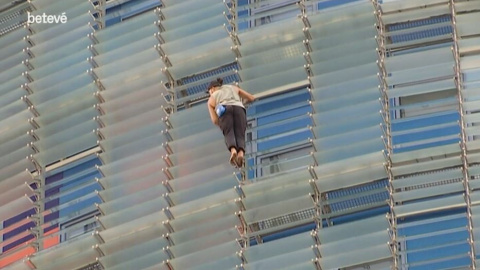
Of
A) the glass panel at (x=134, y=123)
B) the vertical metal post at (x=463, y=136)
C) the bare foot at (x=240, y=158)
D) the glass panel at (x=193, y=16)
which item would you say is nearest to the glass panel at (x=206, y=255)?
the bare foot at (x=240, y=158)

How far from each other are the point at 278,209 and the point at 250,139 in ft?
3.85

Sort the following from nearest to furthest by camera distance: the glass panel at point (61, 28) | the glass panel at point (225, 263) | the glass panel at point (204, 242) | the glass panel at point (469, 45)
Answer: the glass panel at point (225, 263) → the glass panel at point (204, 242) → the glass panel at point (469, 45) → the glass panel at point (61, 28)

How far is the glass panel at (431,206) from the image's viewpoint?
101 feet

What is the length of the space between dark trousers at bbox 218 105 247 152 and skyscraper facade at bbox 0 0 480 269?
1.86 ft

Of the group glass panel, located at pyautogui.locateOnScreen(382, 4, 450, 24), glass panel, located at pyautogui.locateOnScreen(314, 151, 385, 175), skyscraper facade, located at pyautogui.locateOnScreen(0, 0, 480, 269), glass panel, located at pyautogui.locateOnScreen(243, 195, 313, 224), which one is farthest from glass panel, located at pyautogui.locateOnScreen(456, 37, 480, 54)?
glass panel, located at pyautogui.locateOnScreen(243, 195, 313, 224)

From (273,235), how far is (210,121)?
1.67 metres

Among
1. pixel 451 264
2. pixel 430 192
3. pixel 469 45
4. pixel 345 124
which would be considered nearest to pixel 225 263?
pixel 345 124

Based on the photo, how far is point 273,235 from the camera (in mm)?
31703

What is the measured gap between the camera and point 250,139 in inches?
1271

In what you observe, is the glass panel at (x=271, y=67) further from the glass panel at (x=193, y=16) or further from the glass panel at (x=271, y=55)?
the glass panel at (x=193, y=16)

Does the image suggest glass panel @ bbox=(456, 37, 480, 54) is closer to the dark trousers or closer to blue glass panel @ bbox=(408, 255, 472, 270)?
the dark trousers

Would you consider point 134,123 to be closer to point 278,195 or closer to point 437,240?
point 278,195

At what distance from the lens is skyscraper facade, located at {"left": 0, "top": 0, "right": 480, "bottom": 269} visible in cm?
3089

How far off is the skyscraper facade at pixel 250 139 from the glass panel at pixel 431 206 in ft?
0.07
